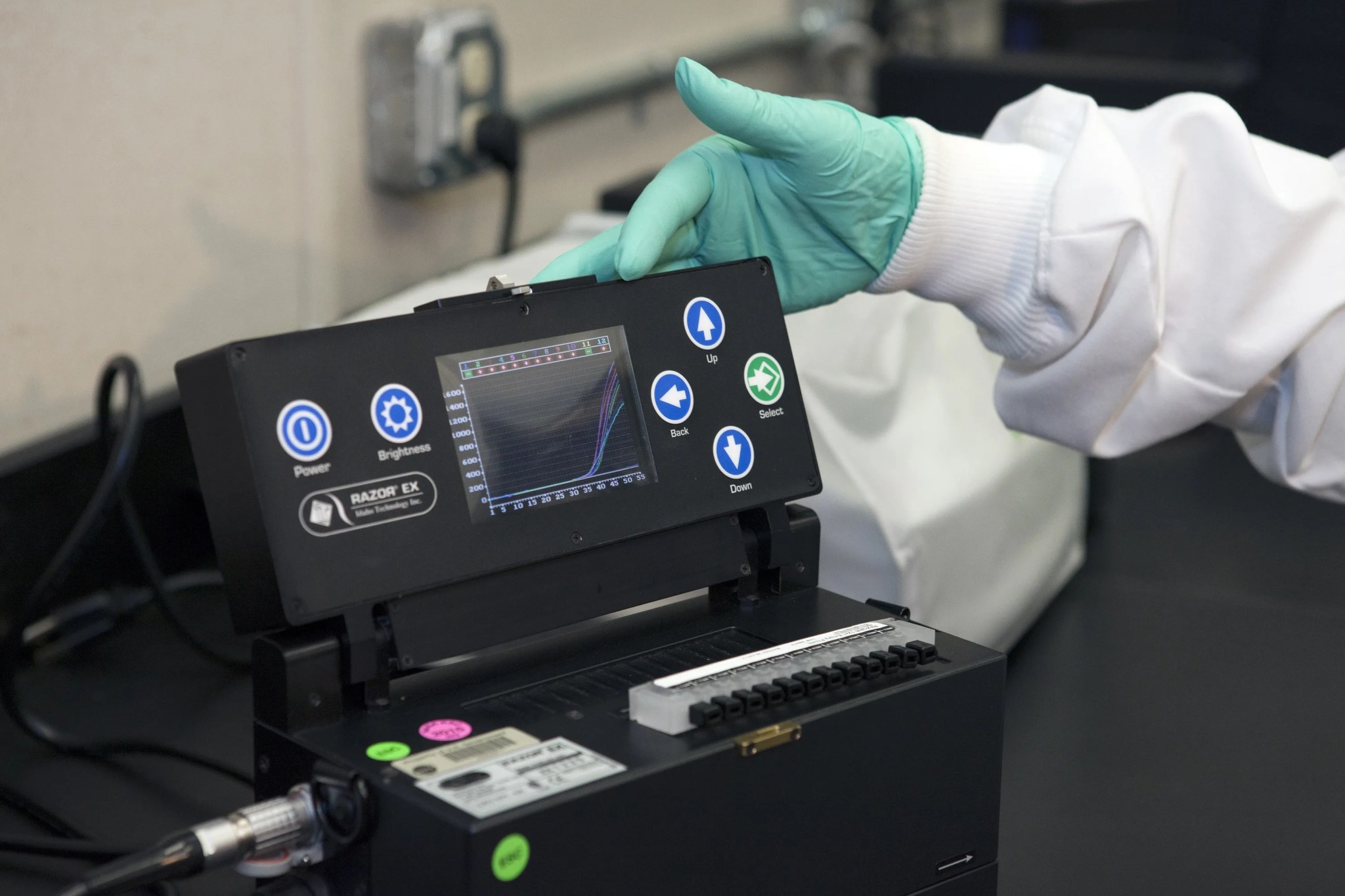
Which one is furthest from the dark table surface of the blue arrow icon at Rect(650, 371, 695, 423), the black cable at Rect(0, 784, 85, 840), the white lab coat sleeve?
the blue arrow icon at Rect(650, 371, 695, 423)

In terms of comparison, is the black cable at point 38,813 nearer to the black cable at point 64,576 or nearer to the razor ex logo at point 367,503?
the black cable at point 64,576

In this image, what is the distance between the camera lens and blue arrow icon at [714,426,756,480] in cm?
54

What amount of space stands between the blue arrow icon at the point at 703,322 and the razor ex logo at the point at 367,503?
0.13 metres

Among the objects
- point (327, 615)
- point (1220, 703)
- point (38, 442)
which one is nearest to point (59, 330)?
point (38, 442)

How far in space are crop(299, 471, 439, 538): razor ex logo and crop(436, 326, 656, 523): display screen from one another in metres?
0.02

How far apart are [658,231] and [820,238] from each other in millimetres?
149

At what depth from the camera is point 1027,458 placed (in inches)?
34.2

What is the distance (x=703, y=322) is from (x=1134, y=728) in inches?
15.6

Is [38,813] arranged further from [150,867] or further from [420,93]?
[420,93]

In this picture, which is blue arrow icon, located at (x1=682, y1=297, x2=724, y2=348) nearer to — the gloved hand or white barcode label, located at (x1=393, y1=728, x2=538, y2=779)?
the gloved hand

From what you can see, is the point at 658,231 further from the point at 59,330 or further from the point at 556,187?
the point at 556,187

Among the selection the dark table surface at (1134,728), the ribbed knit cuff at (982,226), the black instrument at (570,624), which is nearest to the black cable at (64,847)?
the dark table surface at (1134,728)

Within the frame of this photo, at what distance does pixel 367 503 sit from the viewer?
1.49ft

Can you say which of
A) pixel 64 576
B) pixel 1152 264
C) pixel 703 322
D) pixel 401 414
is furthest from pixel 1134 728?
pixel 64 576
